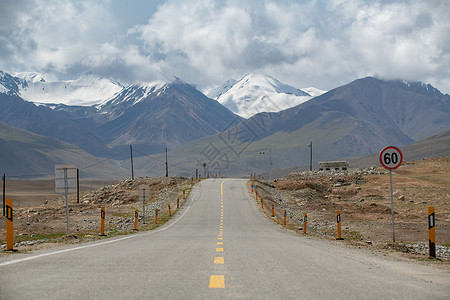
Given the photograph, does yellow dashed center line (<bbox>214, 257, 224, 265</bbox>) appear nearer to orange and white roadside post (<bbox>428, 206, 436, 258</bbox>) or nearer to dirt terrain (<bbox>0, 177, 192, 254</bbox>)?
orange and white roadside post (<bbox>428, 206, 436, 258</bbox>)

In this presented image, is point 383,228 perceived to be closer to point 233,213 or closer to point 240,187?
point 233,213

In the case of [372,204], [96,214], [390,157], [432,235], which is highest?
[390,157]


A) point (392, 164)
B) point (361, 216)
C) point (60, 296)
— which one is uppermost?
point (392, 164)

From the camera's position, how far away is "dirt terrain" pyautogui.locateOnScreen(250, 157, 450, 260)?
22500mm

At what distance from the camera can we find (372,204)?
4166 cm

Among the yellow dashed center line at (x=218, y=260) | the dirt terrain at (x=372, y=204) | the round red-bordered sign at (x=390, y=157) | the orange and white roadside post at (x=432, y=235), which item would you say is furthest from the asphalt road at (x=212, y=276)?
the dirt terrain at (x=372, y=204)

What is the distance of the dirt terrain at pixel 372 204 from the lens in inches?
886

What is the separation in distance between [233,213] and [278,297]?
32.2 meters

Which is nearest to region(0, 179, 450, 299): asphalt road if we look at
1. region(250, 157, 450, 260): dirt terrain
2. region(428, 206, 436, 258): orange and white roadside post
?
region(428, 206, 436, 258): orange and white roadside post

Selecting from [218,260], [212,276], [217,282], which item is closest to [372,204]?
[218,260]

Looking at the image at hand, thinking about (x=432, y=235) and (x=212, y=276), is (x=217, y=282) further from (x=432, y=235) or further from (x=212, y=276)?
(x=432, y=235)

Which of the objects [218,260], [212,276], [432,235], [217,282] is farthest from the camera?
[432,235]

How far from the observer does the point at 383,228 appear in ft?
88.4

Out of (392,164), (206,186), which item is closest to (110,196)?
(206,186)
